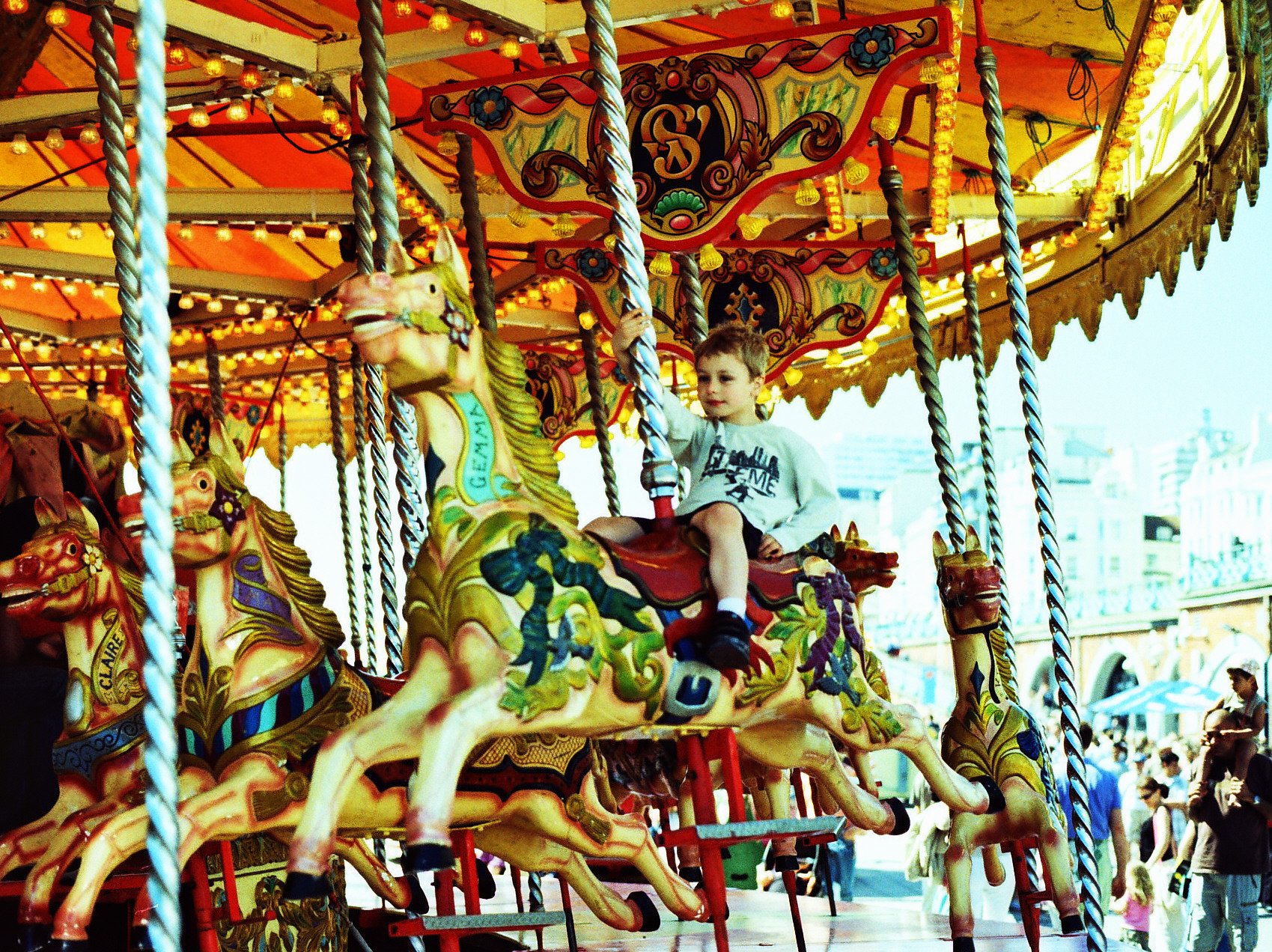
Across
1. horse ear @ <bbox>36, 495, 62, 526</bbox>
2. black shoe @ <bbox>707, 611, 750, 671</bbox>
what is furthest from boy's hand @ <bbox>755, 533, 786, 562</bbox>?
horse ear @ <bbox>36, 495, 62, 526</bbox>

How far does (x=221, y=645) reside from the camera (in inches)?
135

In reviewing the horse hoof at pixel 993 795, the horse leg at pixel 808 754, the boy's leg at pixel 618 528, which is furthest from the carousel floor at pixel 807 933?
the boy's leg at pixel 618 528

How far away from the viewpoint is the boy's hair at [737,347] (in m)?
3.75

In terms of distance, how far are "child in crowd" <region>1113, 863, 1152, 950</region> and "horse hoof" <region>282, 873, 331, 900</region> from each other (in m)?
6.57

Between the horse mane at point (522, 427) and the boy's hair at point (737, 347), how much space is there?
2.33 ft

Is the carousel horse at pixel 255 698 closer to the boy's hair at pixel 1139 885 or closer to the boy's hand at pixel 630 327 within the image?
the boy's hand at pixel 630 327

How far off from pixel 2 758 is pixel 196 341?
643 centimetres

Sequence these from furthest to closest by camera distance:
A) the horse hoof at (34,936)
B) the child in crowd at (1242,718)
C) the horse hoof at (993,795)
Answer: the child in crowd at (1242,718) < the horse hoof at (993,795) < the horse hoof at (34,936)

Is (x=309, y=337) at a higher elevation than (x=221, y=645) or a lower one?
higher

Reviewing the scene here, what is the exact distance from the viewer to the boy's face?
12.2 ft

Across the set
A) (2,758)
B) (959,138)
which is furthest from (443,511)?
(959,138)

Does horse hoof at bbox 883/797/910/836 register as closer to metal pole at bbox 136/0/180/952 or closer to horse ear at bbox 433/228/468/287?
horse ear at bbox 433/228/468/287

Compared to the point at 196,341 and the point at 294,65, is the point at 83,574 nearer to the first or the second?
the point at 294,65

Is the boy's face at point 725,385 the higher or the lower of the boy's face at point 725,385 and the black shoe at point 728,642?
the higher
